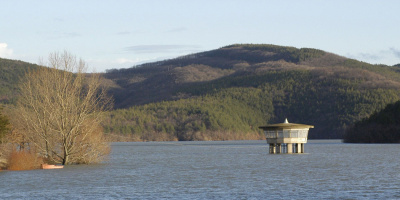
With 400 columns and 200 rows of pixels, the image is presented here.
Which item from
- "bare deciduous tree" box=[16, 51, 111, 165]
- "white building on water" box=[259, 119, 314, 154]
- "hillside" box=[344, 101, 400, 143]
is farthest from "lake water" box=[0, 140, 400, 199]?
"hillside" box=[344, 101, 400, 143]

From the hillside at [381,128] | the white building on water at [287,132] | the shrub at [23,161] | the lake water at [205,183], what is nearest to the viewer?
the lake water at [205,183]

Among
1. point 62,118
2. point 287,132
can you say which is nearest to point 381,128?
point 287,132

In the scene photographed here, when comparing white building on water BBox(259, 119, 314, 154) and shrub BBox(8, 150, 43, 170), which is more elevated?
white building on water BBox(259, 119, 314, 154)

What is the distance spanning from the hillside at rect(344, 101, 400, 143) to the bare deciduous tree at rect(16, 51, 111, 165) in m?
121

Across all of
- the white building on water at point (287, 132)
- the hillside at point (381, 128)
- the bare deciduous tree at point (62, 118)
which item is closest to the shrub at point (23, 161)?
the bare deciduous tree at point (62, 118)

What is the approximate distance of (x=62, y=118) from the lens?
6831 centimetres

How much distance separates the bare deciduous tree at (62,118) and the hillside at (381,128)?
12114 cm

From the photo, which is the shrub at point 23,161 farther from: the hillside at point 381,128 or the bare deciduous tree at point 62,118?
the hillside at point 381,128

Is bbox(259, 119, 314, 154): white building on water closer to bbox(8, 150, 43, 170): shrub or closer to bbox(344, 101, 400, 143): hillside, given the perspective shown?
bbox(8, 150, 43, 170): shrub

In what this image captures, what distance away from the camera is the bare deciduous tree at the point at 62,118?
68.4 metres

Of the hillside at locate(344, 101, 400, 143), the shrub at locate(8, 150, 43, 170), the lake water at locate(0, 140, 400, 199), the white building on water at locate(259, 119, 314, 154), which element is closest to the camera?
the lake water at locate(0, 140, 400, 199)

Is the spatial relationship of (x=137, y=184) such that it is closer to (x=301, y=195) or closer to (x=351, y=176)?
(x=301, y=195)

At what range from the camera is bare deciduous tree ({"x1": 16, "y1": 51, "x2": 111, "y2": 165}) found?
224 ft

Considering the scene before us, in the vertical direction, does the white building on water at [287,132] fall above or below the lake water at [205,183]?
above
